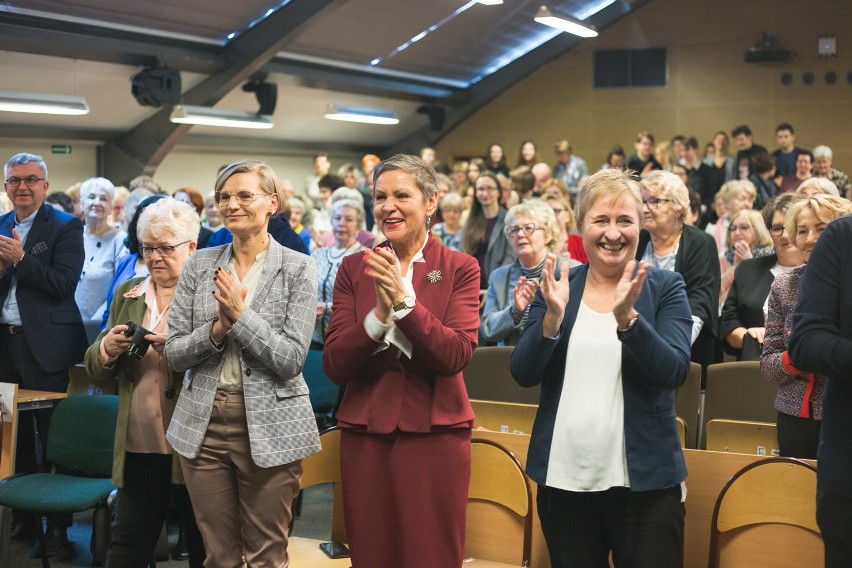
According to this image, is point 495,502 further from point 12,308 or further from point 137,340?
point 12,308

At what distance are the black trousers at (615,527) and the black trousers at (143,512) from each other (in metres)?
1.28

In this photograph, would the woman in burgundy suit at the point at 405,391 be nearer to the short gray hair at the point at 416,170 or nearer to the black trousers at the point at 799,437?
the short gray hair at the point at 416,170

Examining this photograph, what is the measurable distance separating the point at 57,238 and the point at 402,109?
34.8ft

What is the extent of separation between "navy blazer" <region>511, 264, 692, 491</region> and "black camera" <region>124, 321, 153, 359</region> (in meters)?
1.27

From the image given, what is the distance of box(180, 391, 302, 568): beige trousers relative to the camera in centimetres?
257

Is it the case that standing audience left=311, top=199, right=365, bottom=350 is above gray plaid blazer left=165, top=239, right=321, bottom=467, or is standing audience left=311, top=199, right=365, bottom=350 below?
above

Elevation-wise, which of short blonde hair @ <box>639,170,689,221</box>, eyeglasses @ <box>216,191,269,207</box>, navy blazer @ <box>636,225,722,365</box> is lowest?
navy blazer @ <box>636,225,722,365</box>

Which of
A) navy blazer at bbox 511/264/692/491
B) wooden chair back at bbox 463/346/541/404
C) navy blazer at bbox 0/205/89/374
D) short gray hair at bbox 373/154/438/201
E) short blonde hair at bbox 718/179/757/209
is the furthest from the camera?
short blonde hair at bbox 718/179/757/209

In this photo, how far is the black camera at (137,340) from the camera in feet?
9.53

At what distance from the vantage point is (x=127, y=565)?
112 inches

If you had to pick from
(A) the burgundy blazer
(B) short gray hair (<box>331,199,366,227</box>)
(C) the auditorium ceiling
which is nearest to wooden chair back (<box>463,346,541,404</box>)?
(B) short gray hair (<box>331,199,366,227</box>)

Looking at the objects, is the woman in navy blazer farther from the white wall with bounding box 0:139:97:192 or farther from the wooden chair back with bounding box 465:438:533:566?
the white wall with bounding box 0:139:97:192

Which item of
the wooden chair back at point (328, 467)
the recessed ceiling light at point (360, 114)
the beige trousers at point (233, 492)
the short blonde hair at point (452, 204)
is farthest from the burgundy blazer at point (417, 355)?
the recessed ceiling light at point (360, 114)

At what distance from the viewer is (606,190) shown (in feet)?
7.40
